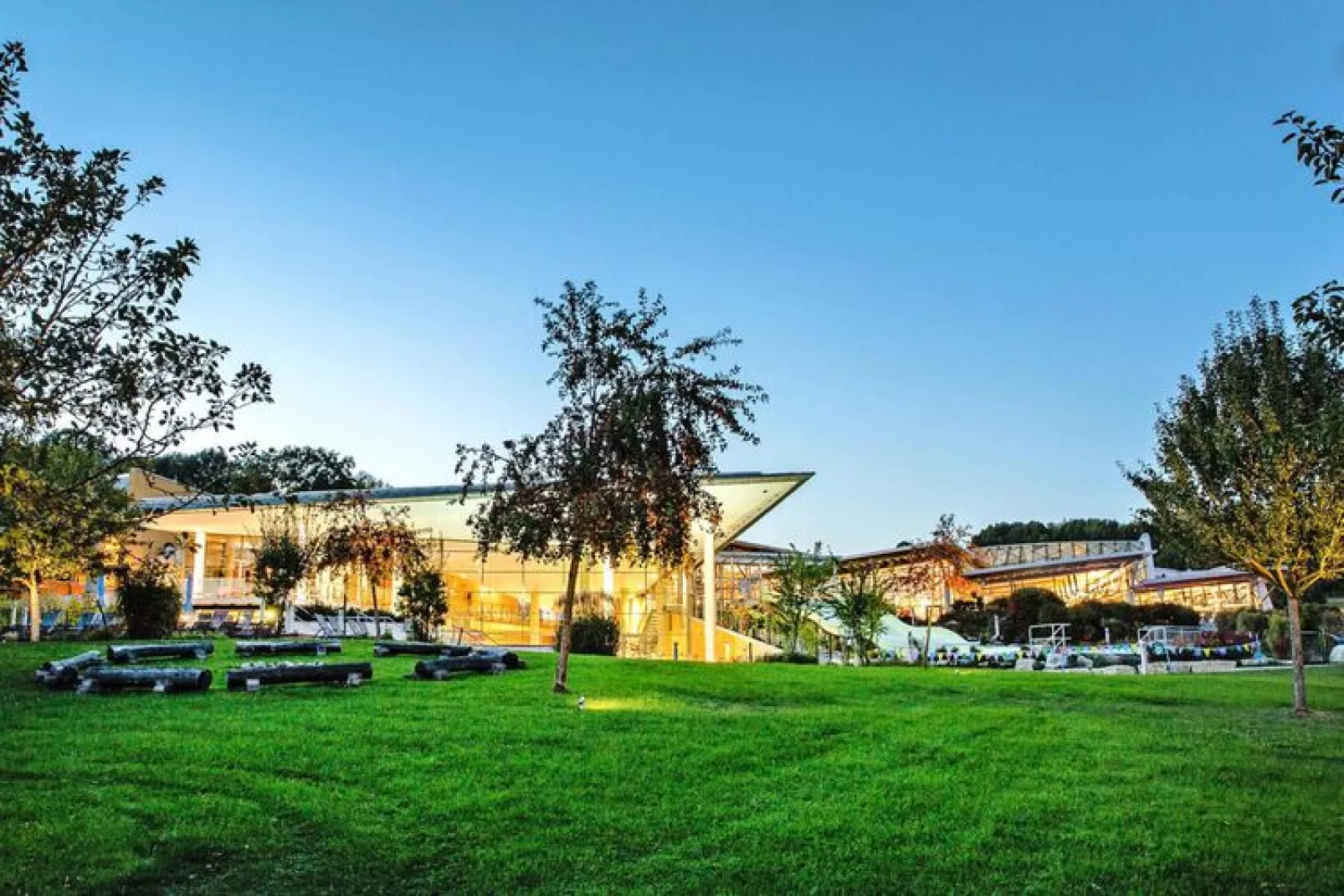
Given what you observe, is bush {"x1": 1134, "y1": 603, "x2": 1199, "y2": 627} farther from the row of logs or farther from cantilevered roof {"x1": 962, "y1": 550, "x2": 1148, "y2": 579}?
the row of logs

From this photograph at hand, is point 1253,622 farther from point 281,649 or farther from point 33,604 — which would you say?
point 33,604

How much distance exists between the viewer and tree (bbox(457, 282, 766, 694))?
12.9 metres

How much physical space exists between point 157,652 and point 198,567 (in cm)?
2731

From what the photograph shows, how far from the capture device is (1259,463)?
44.7ft

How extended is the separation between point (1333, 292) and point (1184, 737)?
288 inches

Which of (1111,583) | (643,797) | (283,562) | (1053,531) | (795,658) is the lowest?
(643,797)

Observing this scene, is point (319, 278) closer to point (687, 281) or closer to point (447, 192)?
point (447, 192)

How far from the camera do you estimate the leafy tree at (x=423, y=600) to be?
27.0 meters

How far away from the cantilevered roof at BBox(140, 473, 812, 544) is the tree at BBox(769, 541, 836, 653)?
7.68 feet

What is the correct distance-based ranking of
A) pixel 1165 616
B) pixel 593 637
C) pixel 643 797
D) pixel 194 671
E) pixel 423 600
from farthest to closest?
pixel 1165 616 → pixel 423 600 → pixel 593 637 → pixel 194 671 → pixel 643 797

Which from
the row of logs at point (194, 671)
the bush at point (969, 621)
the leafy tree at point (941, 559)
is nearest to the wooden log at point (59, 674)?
the row of logs at point (194, 671)

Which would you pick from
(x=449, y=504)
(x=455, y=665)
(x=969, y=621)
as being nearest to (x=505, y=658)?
(x=455, y=665)

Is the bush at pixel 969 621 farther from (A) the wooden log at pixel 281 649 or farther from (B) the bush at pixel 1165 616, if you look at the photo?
(A) the wooden log at pixel 281 649

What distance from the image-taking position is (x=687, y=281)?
23.0 metres
